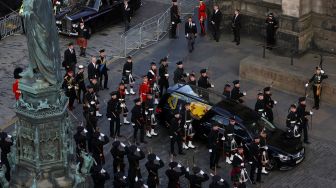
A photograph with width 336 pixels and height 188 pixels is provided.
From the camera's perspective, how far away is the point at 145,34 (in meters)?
33.9

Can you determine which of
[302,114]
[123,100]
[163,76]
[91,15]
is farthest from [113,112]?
[91,15]

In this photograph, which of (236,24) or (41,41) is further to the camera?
(236,24)

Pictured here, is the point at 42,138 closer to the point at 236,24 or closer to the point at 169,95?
the point at 169,95

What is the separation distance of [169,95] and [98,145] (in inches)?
126

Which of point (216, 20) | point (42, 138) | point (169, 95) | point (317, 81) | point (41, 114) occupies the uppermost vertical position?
point (41, 114)

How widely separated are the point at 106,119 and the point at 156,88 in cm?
200

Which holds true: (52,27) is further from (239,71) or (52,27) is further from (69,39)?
(69,39)

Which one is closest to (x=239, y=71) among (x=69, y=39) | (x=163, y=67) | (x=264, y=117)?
(x=163, y=67)

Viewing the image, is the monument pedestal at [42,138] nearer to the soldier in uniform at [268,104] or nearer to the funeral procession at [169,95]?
the funeral procession at [169,95]

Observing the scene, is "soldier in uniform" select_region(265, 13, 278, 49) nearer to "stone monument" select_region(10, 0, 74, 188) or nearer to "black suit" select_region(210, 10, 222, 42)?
"black suit" select_region(210, 10, 222, 42)

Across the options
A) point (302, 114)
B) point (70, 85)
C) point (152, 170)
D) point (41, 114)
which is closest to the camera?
point (41, 114)

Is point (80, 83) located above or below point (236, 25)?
below

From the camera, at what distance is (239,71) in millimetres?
29812

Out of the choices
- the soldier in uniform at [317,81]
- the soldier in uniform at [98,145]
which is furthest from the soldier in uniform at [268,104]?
the soldier in uniform at [98,145]
